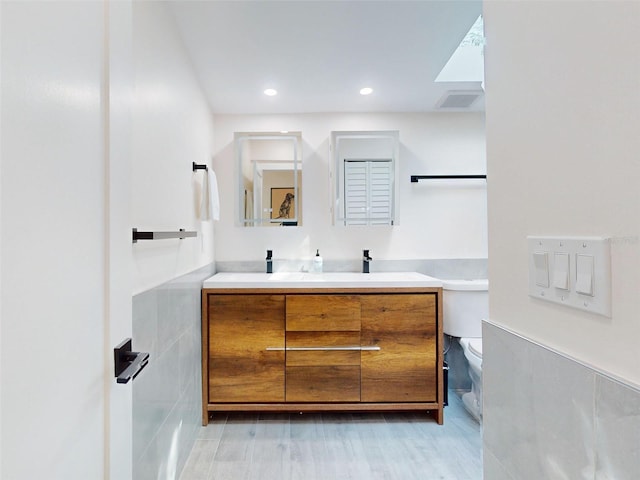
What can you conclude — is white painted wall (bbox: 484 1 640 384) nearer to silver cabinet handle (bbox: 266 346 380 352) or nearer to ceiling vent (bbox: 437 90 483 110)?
silver cabinet handle (bbox: 266 346 380 352)

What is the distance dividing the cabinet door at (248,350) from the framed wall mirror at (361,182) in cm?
88

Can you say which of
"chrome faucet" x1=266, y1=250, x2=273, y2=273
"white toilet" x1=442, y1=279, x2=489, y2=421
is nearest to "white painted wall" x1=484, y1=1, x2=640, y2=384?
"white toilet" x1=442, y1=279, x2=489, y2=421

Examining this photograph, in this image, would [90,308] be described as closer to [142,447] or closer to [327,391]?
[142,447]

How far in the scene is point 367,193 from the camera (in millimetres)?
2408

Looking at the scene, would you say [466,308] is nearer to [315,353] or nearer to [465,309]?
[465,309]

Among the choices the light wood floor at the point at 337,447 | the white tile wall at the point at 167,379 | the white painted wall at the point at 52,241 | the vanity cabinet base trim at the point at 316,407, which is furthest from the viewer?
the vanity cabinet base trim at the point at 316,407

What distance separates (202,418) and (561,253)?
212 cm

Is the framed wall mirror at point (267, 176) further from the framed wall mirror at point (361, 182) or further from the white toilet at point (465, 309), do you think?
the white toilet at point (465, 309)

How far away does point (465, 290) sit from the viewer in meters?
2.20

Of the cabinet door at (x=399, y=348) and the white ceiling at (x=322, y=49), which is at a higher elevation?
the white ceiling at (x=322, y=49)

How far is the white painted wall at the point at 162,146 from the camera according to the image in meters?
1.15

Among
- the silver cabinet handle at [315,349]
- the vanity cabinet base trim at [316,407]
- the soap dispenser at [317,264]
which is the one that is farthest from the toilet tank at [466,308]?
the soap dispenser at [317,264]

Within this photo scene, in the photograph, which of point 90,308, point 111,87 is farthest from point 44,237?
point 111,87

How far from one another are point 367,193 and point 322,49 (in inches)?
40.6
